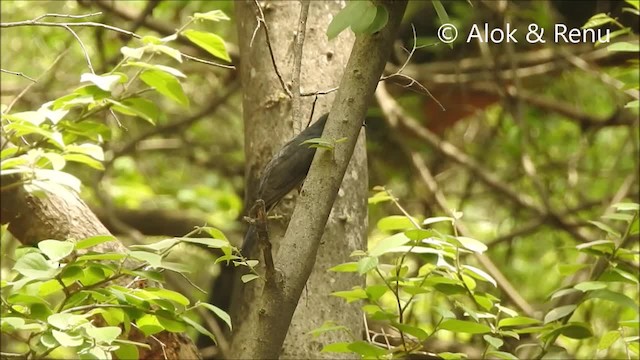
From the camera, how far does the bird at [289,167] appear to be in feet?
5.43

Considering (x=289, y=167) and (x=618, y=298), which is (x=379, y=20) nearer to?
(x=289, y=167)

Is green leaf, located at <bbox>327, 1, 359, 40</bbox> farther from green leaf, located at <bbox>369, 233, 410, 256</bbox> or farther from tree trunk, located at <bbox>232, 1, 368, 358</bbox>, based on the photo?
tree trunk, located at <bbox>232, 1, 368, 358</bbox>

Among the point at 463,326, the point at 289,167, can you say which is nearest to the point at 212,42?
the point at 289,167

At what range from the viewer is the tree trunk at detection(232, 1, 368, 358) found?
1.87m

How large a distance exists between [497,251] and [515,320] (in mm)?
2369

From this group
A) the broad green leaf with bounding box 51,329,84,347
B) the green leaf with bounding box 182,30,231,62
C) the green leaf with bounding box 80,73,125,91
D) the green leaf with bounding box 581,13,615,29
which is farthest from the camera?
the green leaf with bounding box 581,13,615,29

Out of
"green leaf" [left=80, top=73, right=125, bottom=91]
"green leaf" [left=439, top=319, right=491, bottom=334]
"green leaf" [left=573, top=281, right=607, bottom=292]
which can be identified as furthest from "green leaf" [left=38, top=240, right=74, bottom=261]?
"green leaf" [left=573, top=281, right=607, bottom=292]

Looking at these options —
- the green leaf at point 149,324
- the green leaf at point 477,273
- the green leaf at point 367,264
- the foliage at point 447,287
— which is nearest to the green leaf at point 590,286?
the foliage at point 447,287

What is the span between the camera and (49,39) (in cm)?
348

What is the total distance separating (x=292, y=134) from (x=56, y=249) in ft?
2.28

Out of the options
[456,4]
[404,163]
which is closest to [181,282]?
[404,163]

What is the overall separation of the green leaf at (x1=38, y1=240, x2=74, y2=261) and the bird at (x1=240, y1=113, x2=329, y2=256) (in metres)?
0.38

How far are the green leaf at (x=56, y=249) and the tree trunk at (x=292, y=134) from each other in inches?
23.9

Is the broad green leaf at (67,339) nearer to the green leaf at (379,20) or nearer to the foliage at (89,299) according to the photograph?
the foliage at (89,299)
